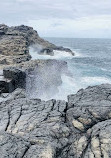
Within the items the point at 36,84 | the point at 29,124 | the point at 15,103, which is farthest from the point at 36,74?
the point at 29,124

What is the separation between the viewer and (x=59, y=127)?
15703 mm

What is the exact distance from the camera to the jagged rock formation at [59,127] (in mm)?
13406

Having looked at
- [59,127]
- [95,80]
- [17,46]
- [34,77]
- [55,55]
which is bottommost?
[55,55]

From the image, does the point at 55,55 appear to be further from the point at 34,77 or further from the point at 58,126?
the point at 58,126

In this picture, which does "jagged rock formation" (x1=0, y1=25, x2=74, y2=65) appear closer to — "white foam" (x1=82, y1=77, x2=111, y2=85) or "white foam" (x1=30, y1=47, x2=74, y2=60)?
"white foam" (x1=30, y1=47, x2=74, y2=60)

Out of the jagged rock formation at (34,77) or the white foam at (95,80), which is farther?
the white foam at (95,80)

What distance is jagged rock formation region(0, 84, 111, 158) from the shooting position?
13.4m

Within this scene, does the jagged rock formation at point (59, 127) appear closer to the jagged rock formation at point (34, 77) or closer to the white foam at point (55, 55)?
the jagged rock formation at point (34, 77)

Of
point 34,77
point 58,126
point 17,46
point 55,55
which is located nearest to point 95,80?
point 17,46

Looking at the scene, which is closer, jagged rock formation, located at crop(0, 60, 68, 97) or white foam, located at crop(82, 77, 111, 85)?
jagged rock formation, located at crop(0, 60, 68, 97)

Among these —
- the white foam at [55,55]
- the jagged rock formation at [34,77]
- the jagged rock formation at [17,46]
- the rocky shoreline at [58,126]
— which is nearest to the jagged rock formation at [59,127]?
the rocky shoreline at [58,126]

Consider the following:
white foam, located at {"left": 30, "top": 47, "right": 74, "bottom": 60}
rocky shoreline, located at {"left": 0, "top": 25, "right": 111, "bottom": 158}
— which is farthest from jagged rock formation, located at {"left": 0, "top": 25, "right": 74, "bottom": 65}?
rocky shoreline, located at {"left": 0, "top": 25, "right": 111, "bottom": 158}

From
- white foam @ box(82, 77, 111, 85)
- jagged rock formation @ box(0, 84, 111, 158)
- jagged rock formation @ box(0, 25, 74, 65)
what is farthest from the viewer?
white foam @ box(82, 77, 111, 85)

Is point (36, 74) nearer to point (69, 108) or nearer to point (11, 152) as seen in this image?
point (69, 108)
